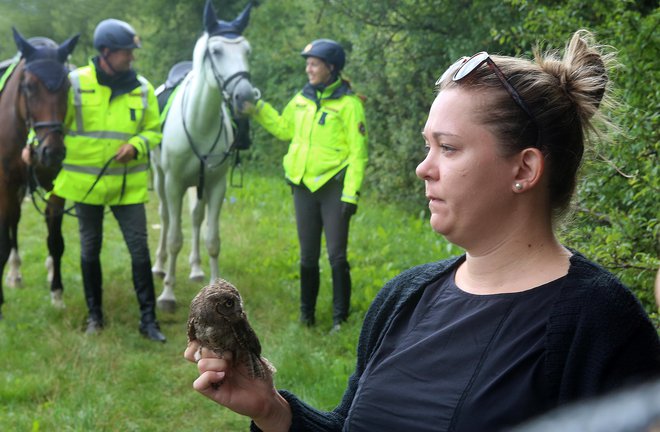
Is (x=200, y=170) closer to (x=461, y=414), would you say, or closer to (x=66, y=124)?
(x=66, y=124)

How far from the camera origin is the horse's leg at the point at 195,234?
8409 mm

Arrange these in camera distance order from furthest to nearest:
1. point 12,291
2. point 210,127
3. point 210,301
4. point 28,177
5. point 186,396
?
point 12,291, point 210,127, point 28,177, point 186,396, point 210,301

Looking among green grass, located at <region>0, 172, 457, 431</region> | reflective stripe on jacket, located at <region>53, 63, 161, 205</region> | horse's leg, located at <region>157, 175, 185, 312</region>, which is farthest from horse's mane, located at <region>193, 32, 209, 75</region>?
green grass, located at <region>0, 172, 457, 431</region>

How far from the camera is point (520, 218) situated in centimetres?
187

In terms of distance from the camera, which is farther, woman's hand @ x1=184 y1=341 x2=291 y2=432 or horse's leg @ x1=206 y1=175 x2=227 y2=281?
horse's leg @ x1=206 y1=175 x2=227 y2=281

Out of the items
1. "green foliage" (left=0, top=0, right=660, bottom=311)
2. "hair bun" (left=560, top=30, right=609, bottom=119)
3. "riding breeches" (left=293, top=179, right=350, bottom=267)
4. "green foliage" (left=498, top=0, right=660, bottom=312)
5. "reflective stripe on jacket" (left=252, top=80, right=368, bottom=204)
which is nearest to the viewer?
"hair bun" (left=560, top=30, right=609, bottom=119)

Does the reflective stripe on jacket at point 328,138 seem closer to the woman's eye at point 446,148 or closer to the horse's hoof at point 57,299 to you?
the horse's hoof at point 57,299

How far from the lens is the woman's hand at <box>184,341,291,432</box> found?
1.77 metres

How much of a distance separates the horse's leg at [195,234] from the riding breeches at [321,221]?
5.50ft

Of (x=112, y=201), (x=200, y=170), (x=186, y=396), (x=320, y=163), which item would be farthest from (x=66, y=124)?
(x=186, y=396)

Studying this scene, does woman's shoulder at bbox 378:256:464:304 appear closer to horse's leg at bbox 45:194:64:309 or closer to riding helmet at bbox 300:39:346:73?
riding helmet at bbox 300:39:346:73

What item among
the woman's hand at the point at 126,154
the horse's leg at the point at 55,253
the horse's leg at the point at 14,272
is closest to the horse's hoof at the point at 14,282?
the horse's leg at the point at 14,272

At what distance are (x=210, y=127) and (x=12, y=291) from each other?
269 cm

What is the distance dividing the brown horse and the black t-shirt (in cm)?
467
